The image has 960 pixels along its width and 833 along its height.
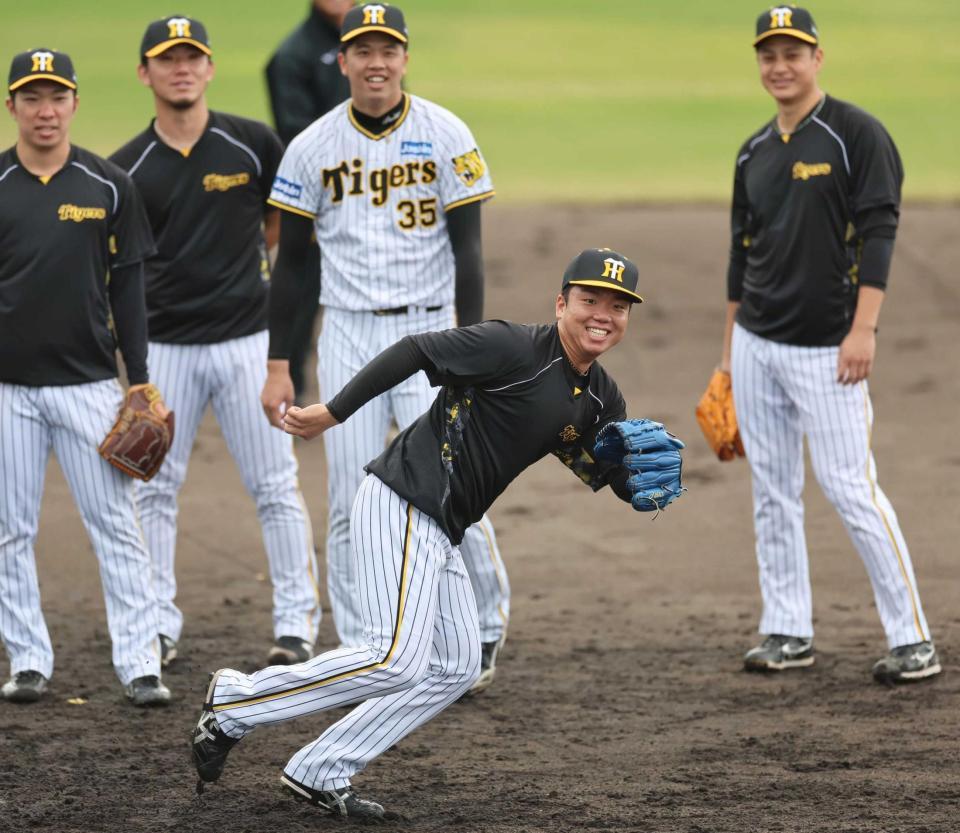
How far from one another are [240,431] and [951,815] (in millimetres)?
3022

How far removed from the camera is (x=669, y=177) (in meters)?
17.0

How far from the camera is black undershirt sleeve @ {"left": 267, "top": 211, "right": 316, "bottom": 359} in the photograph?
5.83 metres

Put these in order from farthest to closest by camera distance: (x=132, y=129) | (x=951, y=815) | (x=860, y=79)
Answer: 1. (x=860, y=79)
2. (x=132, y=129)
3. (x=951, y=815)

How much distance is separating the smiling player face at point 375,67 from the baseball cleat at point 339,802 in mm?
2449

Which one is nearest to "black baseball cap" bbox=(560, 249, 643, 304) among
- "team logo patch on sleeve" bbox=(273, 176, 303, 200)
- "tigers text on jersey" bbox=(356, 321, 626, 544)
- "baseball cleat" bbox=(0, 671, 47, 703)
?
"tigers text on jersey" bbox=(356, 321, 626, 544)

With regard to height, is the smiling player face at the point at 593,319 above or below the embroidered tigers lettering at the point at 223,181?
below

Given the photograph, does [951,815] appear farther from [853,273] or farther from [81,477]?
[81,477]

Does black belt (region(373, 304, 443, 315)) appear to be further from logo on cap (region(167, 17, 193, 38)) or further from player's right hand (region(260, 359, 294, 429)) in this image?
logo on cap (region(167, 17, 193, 38))

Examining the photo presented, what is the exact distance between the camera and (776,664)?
6.10 meters

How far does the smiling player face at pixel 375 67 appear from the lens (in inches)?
224

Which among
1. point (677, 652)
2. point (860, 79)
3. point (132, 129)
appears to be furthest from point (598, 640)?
point (860, 79)

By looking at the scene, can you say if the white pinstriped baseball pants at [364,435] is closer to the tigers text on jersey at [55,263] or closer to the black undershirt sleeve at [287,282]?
the black undershirt sleeve at [287,282]

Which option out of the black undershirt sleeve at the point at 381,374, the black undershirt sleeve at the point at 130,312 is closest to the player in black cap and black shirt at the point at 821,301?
the black undershirt sleeve at the point at 381,374

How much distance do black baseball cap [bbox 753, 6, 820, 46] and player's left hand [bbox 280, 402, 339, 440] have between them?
244 cm
